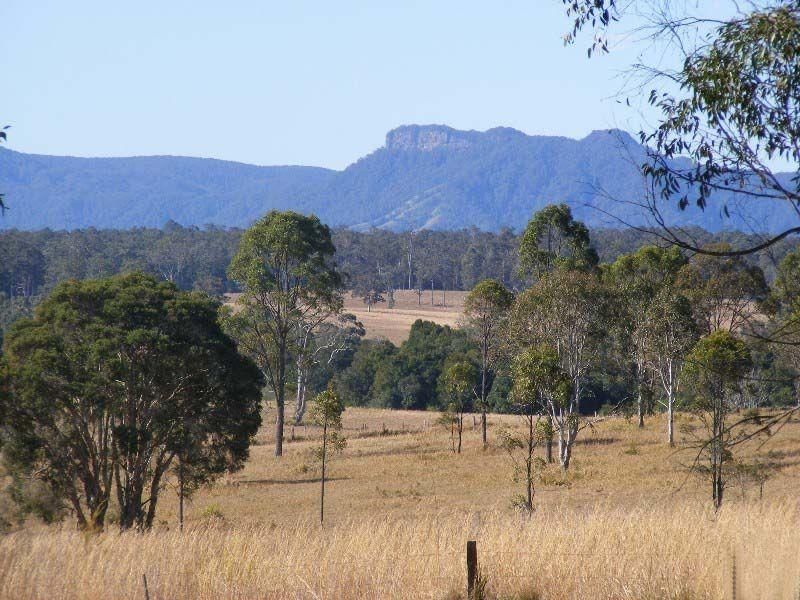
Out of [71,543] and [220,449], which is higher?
[71,543]

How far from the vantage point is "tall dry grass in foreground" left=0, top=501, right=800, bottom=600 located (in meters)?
6.82

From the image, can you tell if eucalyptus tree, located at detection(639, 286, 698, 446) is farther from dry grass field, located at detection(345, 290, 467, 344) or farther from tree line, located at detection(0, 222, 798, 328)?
tree line, located at detection(0, 222, 798, 328)

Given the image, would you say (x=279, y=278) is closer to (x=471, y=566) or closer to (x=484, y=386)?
(x=484, y=386)

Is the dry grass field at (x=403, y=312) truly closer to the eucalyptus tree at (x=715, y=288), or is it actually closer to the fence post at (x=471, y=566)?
the eucalyptus tree at (x=715, y=288)

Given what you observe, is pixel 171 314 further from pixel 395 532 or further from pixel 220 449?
pixel 395 532

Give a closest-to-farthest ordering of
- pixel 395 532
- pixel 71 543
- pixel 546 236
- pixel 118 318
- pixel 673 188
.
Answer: pixel 71 543, pixel 395 532, pixel 673 188, pixel 118 318, pixel 546 236

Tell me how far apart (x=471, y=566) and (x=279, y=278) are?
1714 inches

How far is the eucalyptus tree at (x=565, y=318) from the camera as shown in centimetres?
4103

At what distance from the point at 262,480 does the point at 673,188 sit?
107 feet

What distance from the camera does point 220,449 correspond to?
3023 centimetres

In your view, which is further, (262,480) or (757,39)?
(262,480)

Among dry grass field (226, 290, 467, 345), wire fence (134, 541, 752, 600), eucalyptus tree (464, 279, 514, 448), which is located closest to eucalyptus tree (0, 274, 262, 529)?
eucalyptus tree (464, 279, 514, 448)

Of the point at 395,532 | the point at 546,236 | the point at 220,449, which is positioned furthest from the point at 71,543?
the point at 546,236

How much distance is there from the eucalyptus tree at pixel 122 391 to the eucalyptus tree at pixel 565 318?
50.0 feet
